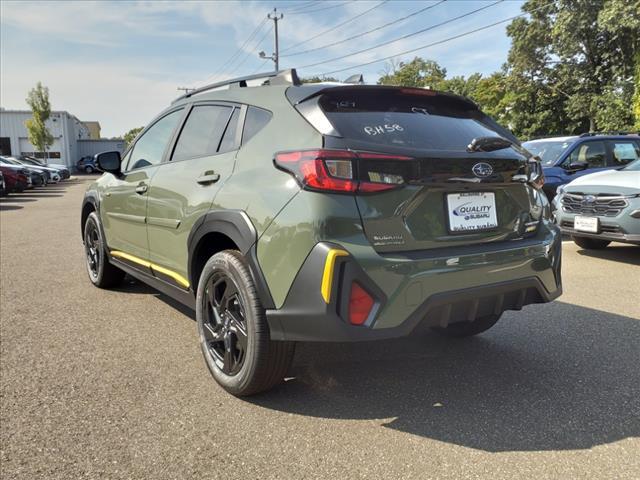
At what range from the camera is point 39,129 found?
45.4 meters

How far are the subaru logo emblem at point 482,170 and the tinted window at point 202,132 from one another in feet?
4.88

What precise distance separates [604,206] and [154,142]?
524 cm

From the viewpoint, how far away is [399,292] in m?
2.31

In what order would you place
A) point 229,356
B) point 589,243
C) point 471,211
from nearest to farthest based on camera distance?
point 471,211 < point 229,356 < point 589,243

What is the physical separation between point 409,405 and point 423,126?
147cm

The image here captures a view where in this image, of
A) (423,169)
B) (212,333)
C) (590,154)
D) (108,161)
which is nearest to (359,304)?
(423,169)

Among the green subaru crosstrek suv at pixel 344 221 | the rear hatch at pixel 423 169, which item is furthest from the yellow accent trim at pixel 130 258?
the rear hatch at pixel 423 169

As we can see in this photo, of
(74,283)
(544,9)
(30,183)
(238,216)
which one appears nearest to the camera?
(238,216)

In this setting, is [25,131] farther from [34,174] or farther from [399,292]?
[399,292]

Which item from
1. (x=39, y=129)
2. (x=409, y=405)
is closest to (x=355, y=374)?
(x=409, y=405)

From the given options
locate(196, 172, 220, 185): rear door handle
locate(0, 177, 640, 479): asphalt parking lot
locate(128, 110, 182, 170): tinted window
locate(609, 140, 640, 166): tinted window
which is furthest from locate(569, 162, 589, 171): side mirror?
locate(196, 172, 220, 185): rear door handle

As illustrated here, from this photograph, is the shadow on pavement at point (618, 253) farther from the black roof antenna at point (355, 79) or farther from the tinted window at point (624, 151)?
the black roof antenna at point (355, 79)

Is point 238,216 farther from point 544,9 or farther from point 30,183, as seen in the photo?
point 544,9

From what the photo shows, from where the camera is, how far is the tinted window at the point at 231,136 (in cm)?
296
